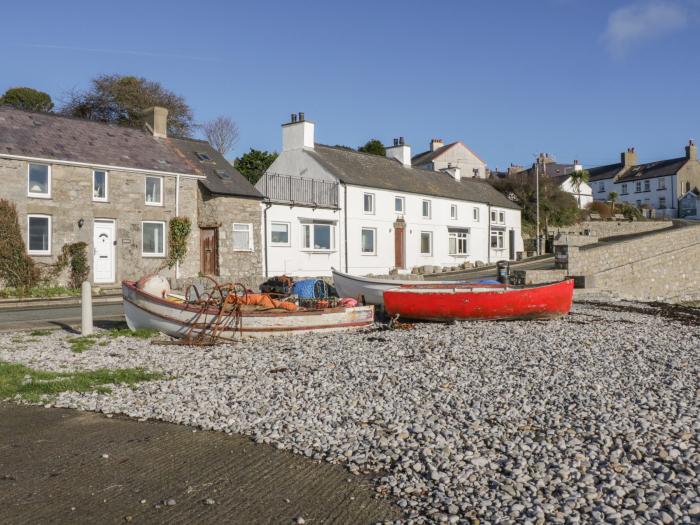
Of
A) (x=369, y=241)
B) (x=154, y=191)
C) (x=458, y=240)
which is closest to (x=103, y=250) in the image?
(x=154, y=191)

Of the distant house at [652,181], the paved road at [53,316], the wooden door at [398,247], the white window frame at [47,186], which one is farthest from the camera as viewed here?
the distant house at [652,181]

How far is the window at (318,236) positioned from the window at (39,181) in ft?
41.8

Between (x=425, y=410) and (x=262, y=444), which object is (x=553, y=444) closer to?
(x=425, y=410)

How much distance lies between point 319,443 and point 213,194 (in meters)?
25.2

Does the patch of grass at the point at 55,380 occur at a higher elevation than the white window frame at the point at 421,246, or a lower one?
lower

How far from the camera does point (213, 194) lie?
30.1 metres

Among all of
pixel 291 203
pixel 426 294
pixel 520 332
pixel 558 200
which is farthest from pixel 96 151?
pixel 558 200

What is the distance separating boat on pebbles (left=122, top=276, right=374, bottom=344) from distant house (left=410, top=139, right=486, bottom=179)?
5622cm

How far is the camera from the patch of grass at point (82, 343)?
464 inches

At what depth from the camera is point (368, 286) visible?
18234 mm

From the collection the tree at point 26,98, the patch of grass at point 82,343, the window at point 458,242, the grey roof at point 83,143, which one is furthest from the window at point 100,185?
the tree at point 26,98

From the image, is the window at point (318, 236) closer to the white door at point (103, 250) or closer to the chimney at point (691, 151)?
the white door at point (103, 250)

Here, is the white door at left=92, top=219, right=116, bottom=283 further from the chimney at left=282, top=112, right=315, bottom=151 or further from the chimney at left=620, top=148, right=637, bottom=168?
the chimney at left=620, top=148, right=637, bottom=168

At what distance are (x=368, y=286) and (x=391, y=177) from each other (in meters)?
22.9
